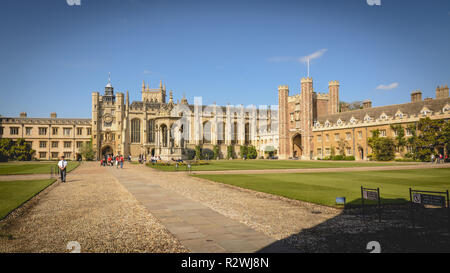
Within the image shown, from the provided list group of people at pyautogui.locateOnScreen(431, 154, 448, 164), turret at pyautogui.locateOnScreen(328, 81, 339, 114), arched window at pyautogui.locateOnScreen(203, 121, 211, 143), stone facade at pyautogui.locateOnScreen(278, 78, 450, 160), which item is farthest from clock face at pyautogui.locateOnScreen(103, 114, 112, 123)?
group of people at pyautogui.locateOnScreen(431, 154, 448, 164)

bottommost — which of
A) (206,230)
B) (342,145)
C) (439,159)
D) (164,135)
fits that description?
(206,230)

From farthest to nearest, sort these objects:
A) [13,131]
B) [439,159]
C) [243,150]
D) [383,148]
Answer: [243,150] < [13,131] < [383,148] < [439,159]

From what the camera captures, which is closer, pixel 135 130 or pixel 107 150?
pixel 135 130

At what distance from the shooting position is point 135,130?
226ft

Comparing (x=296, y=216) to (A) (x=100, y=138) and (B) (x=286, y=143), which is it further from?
(A) (x=100, y=138)

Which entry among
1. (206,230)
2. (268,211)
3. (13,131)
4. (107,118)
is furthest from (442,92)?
(13,131)

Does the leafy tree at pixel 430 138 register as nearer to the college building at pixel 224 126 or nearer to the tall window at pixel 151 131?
the college building at pixel 224 126

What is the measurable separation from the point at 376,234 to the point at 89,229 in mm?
6384

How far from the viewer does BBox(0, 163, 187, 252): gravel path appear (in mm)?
5594

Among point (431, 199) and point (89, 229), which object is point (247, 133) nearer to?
point (89, 229)

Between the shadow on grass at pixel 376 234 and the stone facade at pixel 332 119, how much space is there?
39845mm

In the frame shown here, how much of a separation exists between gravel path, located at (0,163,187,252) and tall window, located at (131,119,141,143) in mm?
59161

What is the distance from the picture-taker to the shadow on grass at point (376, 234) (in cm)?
531

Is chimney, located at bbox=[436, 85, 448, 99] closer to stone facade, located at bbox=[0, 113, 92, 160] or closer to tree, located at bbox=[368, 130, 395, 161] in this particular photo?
tree, located at bbox=[368, 130, 395, 161]
